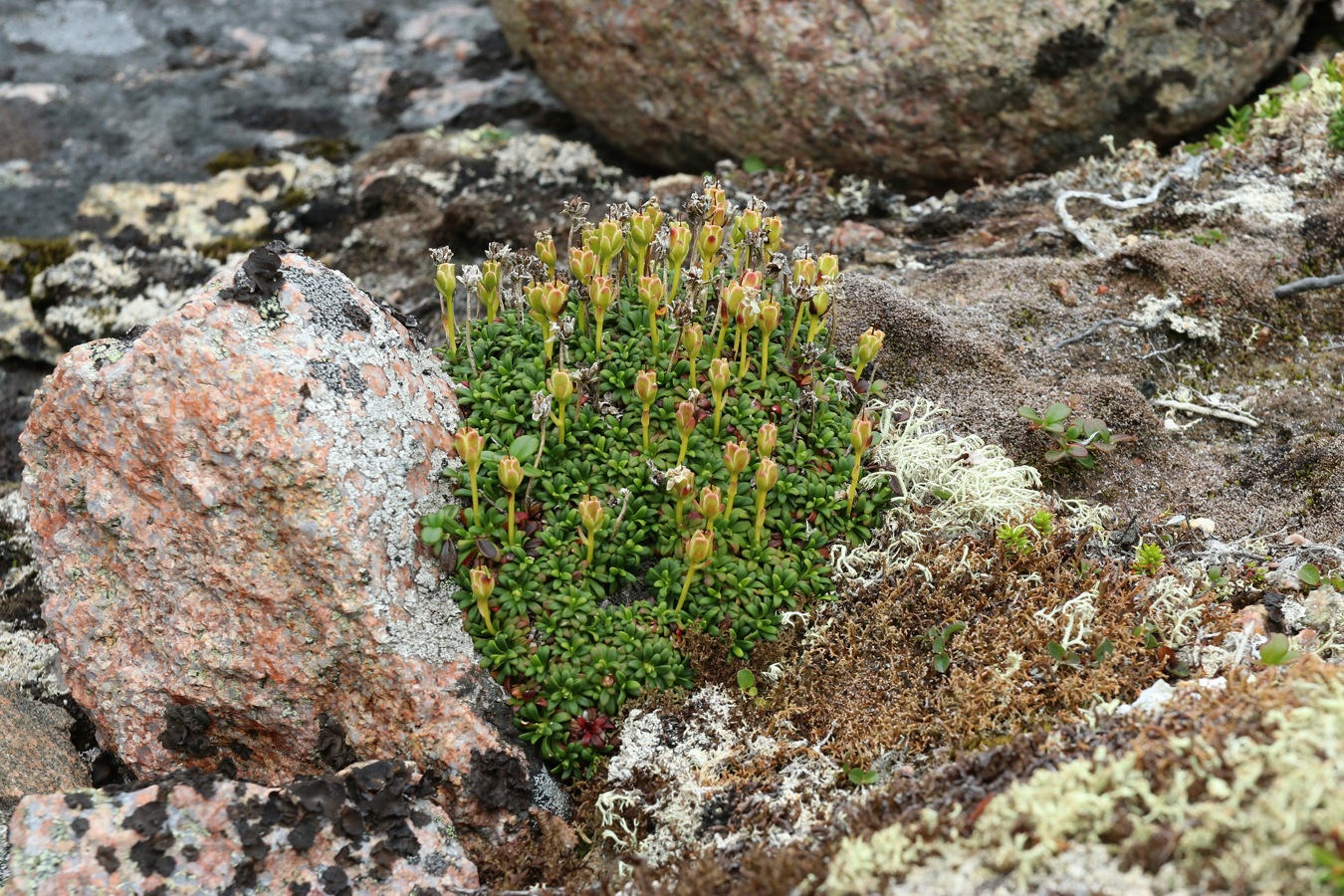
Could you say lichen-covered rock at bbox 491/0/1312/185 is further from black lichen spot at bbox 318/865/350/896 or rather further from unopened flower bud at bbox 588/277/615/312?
black lichen spot at bbox 318/865/350/896

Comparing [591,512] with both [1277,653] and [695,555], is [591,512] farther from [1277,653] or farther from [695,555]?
[1277,653]

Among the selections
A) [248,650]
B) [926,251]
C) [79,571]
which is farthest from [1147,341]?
[79,571]

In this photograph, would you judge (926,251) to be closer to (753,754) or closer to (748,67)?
(748,67)

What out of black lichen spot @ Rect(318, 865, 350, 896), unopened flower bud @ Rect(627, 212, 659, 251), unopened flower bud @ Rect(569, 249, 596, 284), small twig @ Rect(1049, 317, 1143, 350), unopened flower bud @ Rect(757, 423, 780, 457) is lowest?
black lichen spot @ Rect(318, 865, 350, 896)

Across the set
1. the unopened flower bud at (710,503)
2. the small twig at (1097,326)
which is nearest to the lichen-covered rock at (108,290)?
the unopened flower bud at (710,503)

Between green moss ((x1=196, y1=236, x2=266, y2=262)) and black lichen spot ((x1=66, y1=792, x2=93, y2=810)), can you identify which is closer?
black lichen spot ((x1=66, y1=792, x2=93, y2=810))

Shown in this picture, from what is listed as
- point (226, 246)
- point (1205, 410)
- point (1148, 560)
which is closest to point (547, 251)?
point (1148, 560)

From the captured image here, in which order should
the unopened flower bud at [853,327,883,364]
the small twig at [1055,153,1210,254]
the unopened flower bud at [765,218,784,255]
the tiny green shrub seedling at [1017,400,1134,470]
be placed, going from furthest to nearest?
the small twig at [1055,153,1210,254]
the unopened flower bud at [765,218,784,255]
the tiny green shrub seedling at [1017,400,1134,470]
the unopened flower bud at [853,327,883,364]

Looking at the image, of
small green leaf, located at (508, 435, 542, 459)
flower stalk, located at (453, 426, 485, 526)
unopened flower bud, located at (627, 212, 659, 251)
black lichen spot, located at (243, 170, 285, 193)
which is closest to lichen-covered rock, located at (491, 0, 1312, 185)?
black lichen spot, located at (243, 170, 285, 193)
